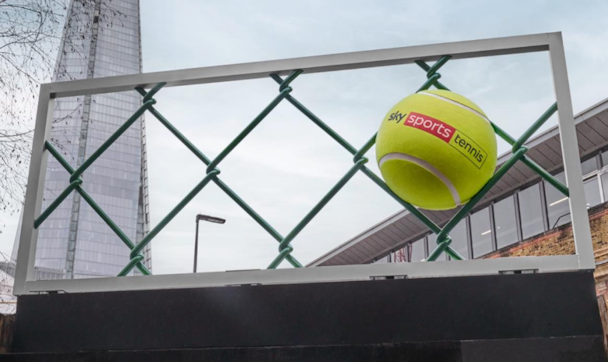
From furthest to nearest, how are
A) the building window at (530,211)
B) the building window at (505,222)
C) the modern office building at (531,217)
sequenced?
the building window at (505,222) → the building window at (530,211) → the modern office building at (531,217)

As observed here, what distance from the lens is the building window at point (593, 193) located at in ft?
44.3

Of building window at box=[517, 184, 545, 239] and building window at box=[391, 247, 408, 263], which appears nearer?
building window at box=[517, 184, 545, 239]

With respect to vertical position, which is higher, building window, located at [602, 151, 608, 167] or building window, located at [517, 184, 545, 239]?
building window, located at [602, 151, 608, 167]

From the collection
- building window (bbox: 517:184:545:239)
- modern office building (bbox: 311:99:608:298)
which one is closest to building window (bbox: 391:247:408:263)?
modern office building (bbox: 311:99:608:298)

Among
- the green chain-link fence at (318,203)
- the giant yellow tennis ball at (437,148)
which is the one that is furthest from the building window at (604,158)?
the giant yellow tennis ball at (437,148)

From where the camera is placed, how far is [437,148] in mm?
1830

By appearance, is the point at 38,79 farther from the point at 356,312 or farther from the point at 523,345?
the point at 523,345

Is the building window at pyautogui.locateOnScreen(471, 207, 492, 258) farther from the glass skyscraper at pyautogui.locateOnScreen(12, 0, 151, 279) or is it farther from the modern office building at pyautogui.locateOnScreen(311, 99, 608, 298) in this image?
the glass skyscraper at pyautogui.locateOnScreen(12, 0, 151, 279)

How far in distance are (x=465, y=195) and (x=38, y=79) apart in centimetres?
479

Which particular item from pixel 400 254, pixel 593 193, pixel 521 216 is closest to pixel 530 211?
pixel 521 216

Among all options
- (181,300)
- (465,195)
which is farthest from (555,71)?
(181,300)

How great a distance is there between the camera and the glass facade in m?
14.0

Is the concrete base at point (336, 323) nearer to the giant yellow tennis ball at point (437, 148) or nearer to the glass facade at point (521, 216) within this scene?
the giant yellow tennis ball at point (437, 148)

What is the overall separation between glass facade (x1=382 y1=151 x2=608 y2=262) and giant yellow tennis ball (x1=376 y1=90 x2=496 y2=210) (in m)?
13.0
